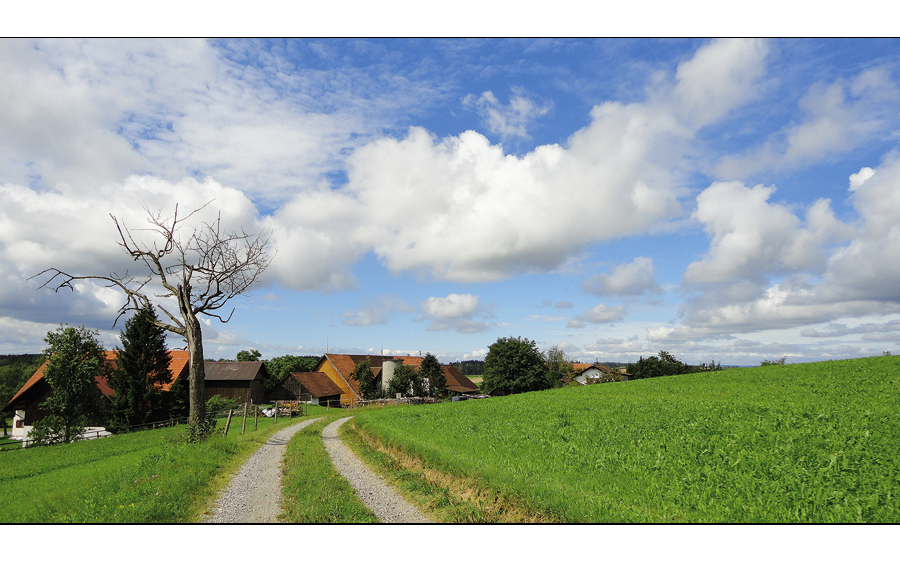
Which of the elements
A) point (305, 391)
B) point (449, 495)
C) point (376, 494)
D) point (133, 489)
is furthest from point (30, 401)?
point (449, 495)

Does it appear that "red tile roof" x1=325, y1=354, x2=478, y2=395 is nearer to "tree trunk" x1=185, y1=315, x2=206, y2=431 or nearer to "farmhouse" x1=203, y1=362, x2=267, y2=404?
"farmhouse" x1=203, y1=362, x2=267, y2=404

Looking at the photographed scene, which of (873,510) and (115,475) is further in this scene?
(115,475)

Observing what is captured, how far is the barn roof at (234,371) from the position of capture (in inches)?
2574

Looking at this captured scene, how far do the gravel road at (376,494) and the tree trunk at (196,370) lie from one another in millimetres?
6546

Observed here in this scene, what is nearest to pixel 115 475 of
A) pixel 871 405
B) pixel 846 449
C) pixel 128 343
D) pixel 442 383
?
pixel 846 449

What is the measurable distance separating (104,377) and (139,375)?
279 centimetres

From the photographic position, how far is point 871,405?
46.0ft

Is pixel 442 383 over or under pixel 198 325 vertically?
under

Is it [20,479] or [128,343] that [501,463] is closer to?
[20,479]

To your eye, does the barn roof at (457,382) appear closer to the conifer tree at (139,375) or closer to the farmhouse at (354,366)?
the farmhouse at (354,366)

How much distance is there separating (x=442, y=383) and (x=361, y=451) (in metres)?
Answer: 46.5

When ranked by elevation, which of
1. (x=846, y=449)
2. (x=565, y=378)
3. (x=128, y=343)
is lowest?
(x=565, y=378)

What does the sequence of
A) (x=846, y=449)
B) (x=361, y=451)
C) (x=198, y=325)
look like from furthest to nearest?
(x=198, y=325), (x=361, y=451), (x=846, y=449)

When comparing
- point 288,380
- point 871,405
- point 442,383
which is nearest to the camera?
point 871,405
